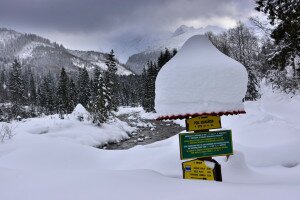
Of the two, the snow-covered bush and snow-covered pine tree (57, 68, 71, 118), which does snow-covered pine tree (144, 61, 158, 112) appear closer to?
snow-covered pine tree (57, 68, 71, 118)

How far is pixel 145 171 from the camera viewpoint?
16.9 feet

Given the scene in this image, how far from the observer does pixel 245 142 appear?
38.6 feet

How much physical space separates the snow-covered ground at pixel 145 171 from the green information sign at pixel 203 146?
60 cm

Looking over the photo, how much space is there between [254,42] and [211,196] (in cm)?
5427

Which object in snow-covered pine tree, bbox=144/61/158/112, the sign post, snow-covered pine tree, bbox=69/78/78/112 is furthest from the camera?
snow-covered pine tree, bbox=69/78/78/112

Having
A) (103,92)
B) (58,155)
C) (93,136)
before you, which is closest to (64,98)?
(103,92)

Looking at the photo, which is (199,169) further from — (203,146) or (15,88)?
(15,88)

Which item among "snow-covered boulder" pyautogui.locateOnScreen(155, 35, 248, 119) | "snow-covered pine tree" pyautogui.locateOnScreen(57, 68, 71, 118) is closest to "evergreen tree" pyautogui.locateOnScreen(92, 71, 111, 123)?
"snow-covered pine tree" pyautogui.locateOnScreen(57, 68, 71, 118)

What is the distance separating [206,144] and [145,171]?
111 cm

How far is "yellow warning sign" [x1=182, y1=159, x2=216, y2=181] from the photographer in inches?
207

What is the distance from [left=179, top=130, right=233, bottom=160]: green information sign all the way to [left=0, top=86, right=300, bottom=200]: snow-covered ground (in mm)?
596

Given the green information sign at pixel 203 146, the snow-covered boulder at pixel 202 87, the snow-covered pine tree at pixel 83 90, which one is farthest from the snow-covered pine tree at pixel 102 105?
the snow-covered pine tree at pixel 83 90

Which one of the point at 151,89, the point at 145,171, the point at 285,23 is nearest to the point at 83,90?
the point at 151,89

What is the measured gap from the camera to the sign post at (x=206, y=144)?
5.24 m
